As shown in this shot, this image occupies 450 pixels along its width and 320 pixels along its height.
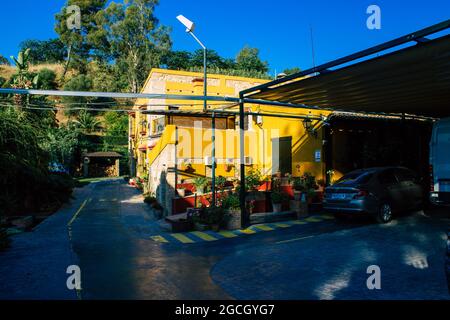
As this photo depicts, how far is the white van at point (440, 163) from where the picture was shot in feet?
35.7

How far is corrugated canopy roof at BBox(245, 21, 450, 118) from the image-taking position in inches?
282

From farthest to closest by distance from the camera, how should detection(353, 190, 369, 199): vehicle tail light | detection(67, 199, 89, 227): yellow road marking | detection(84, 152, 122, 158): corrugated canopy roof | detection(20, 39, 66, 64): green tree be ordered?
detection(20, 39, 66, 64): green tree
detection(84, 152, 122, 158): corrugated canopy roof
detection(67, 199, 89, 227): yellow road marking
detection(353, 190, 369, 199): vehicle tail light

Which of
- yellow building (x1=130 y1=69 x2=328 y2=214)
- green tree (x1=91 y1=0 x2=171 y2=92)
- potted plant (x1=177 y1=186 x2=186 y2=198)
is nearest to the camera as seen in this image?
potted plant (x1=177 y1=186 x2=186 y2=198)

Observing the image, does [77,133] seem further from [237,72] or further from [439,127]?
[439,127]

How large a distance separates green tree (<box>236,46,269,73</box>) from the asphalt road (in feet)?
147

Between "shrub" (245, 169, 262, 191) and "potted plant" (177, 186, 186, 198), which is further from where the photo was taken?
"potted plant" (177, 186, 186, 198)

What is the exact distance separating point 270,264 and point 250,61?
165 ft

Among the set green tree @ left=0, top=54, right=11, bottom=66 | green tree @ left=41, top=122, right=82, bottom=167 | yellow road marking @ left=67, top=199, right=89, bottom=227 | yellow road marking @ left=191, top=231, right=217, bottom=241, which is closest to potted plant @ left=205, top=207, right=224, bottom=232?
yellow road marking @ left=191, top=231, right=217, bottom=241

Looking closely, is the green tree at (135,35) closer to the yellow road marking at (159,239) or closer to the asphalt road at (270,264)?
the asphalt road at (270,264)

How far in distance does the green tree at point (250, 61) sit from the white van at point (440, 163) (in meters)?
42.6

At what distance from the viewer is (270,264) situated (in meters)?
6.91

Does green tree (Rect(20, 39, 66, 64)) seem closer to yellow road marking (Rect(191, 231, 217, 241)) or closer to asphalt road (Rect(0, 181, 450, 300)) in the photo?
asphalt road (Rect(0, 181, 450, 300))

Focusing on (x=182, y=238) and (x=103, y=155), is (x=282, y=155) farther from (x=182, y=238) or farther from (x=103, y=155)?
(x=103, y=155)

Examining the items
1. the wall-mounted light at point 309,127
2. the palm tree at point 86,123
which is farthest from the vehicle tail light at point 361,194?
the palm tree at point 86,123
